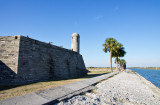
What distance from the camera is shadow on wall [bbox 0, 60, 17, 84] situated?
7.88 meters

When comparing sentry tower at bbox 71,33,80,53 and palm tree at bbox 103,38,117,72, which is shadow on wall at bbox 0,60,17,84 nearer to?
sentry tower at bbox 71,33,80,53

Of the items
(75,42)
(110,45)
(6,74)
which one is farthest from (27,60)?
(110,45)

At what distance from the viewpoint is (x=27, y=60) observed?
9062mm

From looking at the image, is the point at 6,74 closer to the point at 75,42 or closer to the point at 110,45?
the point at 75,42

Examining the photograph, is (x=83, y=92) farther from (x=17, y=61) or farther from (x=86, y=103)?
(x=17, y=61)

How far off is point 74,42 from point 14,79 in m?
12.5

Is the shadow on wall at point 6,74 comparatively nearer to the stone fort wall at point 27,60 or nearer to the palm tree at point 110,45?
the stone fort wall at point 27,60

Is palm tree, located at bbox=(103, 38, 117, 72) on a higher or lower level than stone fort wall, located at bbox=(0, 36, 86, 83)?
higher

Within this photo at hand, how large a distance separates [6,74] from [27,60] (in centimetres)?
184

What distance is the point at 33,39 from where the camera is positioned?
10.2 metres

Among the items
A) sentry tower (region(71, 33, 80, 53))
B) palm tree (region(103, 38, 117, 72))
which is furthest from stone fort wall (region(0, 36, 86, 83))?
palm tree (region(103, 38, 117, 72))

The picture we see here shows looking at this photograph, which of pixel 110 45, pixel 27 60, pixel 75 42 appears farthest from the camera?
pixel 110 45

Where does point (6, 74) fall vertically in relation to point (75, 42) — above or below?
below

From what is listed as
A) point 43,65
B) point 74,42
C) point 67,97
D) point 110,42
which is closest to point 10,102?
point 67,97
